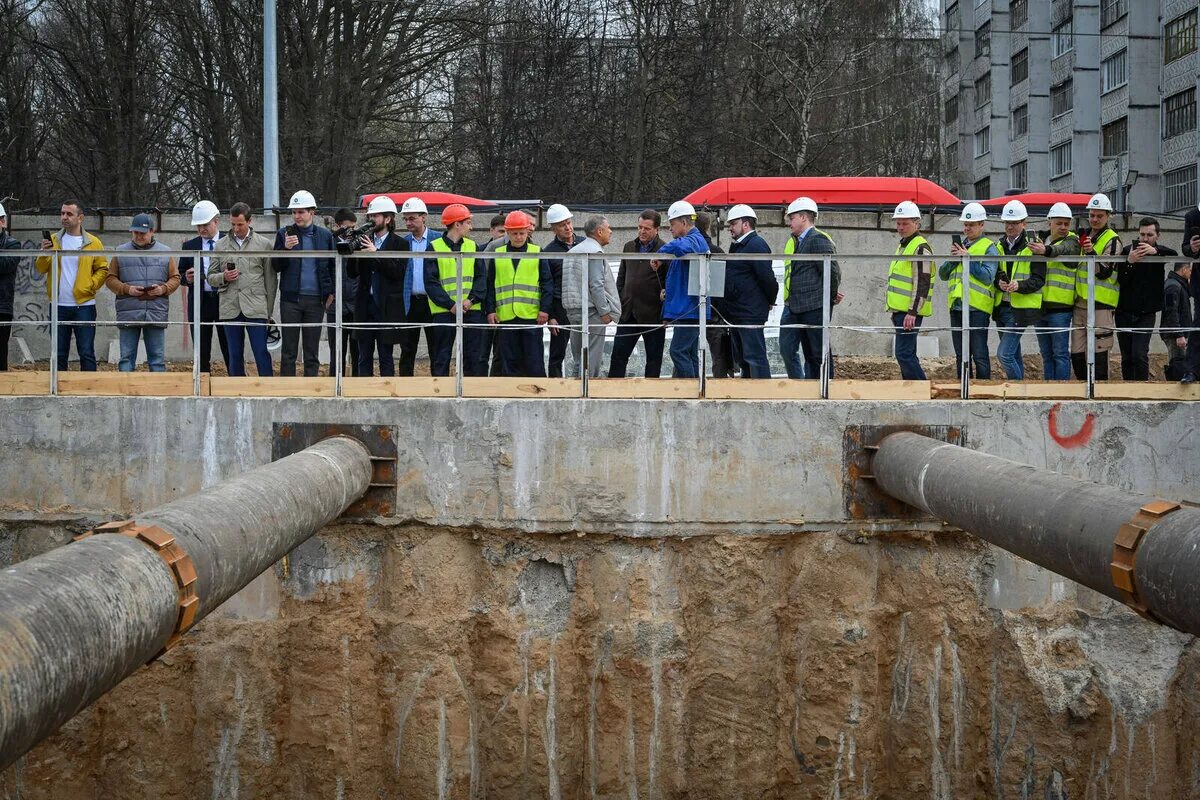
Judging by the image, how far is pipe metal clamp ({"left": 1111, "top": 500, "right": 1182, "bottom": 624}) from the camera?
5121 mm

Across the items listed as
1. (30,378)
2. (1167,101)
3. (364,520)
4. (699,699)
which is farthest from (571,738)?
(1167,101)

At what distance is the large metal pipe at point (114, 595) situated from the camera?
3895 millimetres

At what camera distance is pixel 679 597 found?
902 centimetres

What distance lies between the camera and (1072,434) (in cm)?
893

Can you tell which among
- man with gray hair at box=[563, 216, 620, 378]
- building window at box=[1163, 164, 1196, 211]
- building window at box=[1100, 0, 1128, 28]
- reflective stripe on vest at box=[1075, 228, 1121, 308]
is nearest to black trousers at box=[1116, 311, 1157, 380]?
reflective stripe on vest at box=[1075, 228, 1121, 308]

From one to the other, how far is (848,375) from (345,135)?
1838 cm

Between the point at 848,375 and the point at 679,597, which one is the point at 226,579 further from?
the point at 848,375

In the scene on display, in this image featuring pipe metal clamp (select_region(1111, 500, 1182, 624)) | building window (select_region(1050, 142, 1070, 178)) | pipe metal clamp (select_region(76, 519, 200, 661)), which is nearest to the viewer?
pipe metal clamp (select_region(76, 519, 200, 661))

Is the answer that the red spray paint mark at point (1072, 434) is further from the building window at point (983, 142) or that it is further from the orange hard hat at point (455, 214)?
the building window at point (983, 142)

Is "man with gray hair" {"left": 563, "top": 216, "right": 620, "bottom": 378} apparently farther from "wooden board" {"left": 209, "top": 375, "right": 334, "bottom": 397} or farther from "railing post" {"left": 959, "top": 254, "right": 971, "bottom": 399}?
"railing post" {"left": 959, "top": 254, "right": 971, "bottom": 399}

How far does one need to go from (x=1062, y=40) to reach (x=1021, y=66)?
9.71 ft

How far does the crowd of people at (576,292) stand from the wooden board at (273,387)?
82cm

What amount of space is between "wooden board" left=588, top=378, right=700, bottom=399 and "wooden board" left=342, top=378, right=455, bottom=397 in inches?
42.3

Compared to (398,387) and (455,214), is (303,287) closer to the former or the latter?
(455,214)
